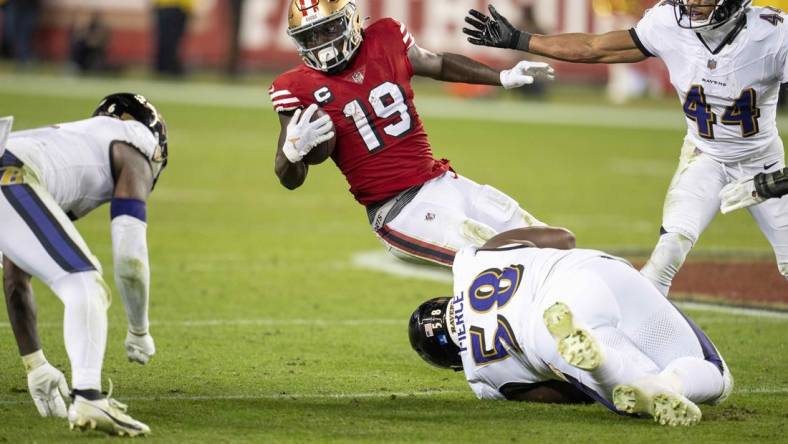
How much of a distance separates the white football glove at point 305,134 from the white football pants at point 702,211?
6.12 ft

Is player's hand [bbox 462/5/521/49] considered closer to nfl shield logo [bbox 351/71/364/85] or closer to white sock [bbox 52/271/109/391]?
nfl shield logo [bbox 351/71/364/85]

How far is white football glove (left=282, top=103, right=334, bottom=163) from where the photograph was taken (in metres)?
6.54

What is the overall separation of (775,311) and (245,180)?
8.06 meters

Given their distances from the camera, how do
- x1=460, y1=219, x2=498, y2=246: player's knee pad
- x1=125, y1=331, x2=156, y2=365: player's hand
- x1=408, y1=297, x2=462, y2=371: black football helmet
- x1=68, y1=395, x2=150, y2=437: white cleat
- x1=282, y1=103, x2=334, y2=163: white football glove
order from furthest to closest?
x1=460, y1=219, x2=498, y2=246: player's knee pad < x1=282, y1=103, x2=334, y2=163: white football glove < x1=408, y1=297, x2=462, y2=371: black football helmet < x1=125, y1=331, x2=156, y2=365: player's hand < x1=68, y1=395, x2=150, y2=437: white cleat

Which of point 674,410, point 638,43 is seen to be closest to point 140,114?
point 674,410

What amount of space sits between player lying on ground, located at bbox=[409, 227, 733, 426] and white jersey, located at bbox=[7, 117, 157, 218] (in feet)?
5.12

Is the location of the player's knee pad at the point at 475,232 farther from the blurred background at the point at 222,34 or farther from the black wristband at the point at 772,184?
the blurred background at the point at 222,34

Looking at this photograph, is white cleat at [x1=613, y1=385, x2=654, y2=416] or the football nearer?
white cleat at [x1=613, y1=385, x2=654, y2=416]

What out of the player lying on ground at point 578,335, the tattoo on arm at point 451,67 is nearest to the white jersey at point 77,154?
the player lying on ground at point 578,335

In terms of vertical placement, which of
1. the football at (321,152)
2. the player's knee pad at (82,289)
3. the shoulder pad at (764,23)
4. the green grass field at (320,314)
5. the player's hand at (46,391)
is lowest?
Answer: the green grass field at (320,314)

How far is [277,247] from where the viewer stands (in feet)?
36.9

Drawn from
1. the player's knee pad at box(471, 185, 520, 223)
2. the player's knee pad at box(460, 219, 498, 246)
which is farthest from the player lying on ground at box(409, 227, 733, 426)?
the player's knee pad at box(471, 185, 520, 223)

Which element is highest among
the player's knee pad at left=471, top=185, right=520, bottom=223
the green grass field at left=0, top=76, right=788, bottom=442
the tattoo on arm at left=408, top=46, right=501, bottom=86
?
the tattoo on arm at left=408, top=46, right=501, bottom=86

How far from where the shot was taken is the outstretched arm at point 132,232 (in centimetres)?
540
